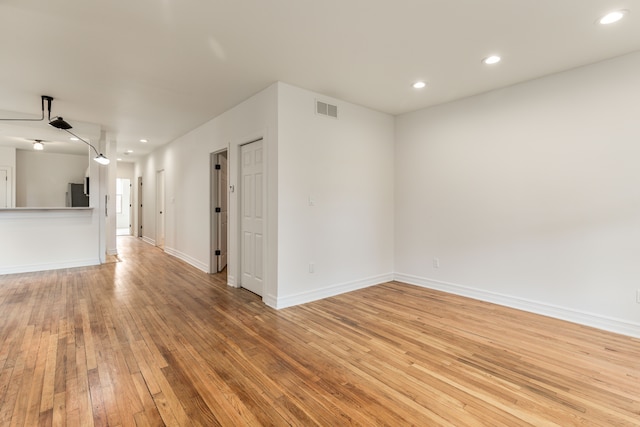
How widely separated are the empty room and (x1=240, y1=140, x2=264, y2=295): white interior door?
0.14 feet

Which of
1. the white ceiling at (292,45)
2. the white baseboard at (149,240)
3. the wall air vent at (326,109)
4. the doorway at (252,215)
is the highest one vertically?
the white ceiling at (292,45)

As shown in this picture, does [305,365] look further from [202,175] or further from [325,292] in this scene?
[202,175]

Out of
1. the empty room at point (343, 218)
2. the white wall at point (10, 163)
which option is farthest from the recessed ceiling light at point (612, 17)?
the white wall at point (10, 163)

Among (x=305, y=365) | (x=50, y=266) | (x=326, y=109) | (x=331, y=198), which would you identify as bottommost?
(x=305, y=365)

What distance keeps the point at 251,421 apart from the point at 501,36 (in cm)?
346

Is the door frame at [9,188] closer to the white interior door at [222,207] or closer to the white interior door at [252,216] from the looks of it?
the white interior door at [222,207]

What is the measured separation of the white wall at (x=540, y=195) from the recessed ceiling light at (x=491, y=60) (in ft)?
2.54

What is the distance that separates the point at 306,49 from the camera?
110 inches

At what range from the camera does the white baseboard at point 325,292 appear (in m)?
3.57

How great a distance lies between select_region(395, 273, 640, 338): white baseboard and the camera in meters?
2.88

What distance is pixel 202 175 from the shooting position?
543cm

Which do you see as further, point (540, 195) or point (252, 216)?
point (252, 216)

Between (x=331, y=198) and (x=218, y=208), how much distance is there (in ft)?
7.42

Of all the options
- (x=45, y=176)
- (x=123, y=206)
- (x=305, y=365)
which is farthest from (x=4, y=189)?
(x=123, y=206)
